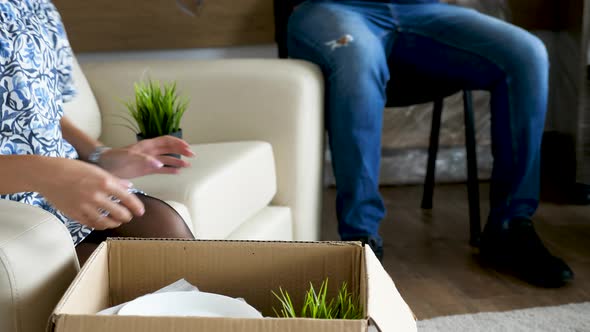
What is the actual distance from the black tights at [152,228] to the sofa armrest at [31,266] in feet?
1.03

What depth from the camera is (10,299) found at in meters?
0.70

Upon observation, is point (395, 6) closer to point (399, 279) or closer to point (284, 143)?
point (284, 143)

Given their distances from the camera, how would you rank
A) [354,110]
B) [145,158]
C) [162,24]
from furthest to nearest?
1. [162,24]
2. [354,110]
3. [145,158]

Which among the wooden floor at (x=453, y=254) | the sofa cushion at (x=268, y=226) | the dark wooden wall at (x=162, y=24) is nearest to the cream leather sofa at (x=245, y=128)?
the sofa cushion at (x=268, y=226)

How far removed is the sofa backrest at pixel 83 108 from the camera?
1.70 m

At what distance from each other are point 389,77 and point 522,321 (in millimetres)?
676

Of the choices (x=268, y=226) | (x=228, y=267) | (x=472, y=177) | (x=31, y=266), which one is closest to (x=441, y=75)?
(x=472, y=177)

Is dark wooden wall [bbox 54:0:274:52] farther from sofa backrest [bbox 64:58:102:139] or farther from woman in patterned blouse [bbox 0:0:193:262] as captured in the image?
woman in patterned blouse [bbox 0:0:193:262]

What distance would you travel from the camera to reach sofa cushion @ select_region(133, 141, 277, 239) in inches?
55.9

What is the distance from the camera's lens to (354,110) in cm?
187

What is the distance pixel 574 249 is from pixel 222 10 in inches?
56.0

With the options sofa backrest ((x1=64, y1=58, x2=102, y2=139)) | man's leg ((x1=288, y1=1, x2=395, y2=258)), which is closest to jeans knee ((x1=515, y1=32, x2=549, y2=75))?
man's leg ((x1=288, y1=1, x2=395, y2=258))

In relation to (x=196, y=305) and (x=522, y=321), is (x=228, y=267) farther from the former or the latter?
(x=522, y=321)

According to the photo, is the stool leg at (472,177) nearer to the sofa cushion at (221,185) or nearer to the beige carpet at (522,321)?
the beige carpet at (522,321)
